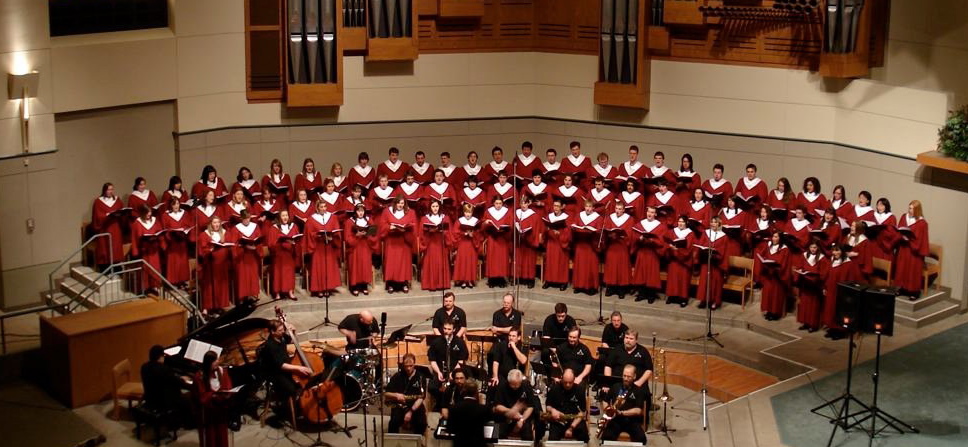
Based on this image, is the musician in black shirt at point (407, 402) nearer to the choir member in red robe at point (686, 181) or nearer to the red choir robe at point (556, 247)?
the red choir robe at point (556, 247)

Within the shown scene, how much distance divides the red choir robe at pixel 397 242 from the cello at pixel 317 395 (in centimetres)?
349

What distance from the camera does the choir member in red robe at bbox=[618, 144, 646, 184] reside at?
17.1 m

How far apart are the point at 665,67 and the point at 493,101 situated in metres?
2.55

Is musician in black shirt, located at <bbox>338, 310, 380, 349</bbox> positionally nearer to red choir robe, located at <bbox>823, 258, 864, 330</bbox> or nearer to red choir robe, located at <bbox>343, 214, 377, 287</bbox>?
red choir robe, located at <bbox>343, 214, 377, 287</bbox>

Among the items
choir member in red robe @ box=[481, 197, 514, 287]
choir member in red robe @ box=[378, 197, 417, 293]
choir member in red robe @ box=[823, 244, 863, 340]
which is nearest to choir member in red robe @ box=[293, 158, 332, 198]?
choir member in red robe @ box=[378, 197, 417, 293]

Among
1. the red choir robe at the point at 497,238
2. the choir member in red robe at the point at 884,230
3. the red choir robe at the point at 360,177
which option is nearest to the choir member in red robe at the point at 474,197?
the red choir robe at the point at 497,238

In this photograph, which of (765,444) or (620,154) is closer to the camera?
(765,444)

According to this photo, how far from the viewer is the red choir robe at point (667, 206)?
16250 millimetres

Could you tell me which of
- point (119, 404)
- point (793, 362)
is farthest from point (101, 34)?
point (793, 362)

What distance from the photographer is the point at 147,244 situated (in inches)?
604

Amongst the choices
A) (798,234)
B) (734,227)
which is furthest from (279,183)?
(798,234)

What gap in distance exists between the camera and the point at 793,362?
47.4 ft

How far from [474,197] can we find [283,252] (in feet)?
8.43

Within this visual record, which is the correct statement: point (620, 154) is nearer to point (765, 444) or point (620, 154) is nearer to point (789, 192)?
point (789, 192)
